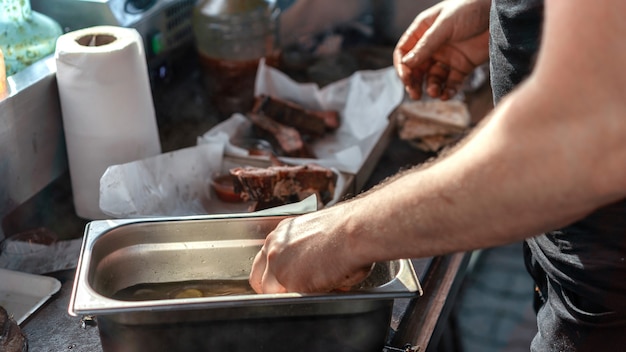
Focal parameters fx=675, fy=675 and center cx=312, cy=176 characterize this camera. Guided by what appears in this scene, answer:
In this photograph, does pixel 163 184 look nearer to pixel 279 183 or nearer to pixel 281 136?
pixel 279 183

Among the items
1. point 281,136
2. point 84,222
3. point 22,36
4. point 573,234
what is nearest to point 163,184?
point 84,222

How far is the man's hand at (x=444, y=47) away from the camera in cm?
172

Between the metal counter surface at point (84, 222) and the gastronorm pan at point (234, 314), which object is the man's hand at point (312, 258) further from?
the metal counter surface at point (84, 222)

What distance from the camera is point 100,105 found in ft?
5.64

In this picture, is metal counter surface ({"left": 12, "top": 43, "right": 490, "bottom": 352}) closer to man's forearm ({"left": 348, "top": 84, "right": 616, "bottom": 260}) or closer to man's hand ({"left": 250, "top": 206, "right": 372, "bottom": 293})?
man's hand ({"left": 250, "top": 206, "right": 372, "bottom": 293})

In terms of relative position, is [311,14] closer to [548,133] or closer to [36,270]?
[36,270]

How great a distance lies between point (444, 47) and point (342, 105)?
63cm

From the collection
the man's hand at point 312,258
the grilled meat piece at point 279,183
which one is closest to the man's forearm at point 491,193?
the man's hand at point 312,258

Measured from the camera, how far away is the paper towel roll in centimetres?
168

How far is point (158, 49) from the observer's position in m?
2.20

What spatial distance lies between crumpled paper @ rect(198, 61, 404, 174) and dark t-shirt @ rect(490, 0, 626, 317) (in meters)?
0.69

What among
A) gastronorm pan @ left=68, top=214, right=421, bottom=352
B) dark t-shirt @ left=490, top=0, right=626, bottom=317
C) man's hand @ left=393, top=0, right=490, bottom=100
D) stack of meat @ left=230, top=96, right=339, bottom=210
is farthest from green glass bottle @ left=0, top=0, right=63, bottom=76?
dark t-shirt @ left=490, top=0, right=626, bottom=317

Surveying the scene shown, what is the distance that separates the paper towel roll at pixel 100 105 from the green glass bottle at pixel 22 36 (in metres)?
0.15

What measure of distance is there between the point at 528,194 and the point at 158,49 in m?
1.60
